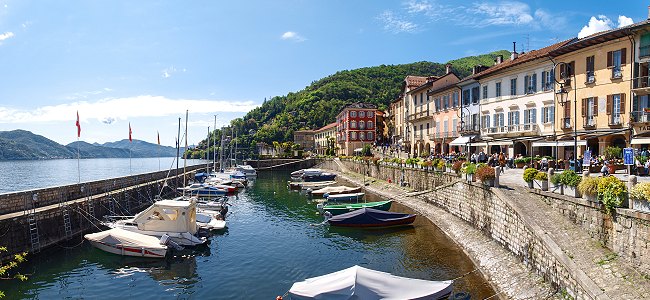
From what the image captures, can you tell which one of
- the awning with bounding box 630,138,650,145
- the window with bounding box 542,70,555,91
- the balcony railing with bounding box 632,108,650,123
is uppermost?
the window with bounding box 542,70,555,91

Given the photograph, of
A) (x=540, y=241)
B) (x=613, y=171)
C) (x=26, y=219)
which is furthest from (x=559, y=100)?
(x=26, y=219)

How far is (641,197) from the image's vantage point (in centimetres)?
1281

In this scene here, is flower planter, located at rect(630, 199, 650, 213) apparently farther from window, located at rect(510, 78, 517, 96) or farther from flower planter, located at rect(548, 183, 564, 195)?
window, located at rect(510, 78, 517, 96)

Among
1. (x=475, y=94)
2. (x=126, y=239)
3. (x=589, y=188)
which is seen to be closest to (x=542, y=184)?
(x=589, y=188)

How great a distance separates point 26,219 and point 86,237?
3.43 metres

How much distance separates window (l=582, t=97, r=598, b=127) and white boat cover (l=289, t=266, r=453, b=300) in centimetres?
2543

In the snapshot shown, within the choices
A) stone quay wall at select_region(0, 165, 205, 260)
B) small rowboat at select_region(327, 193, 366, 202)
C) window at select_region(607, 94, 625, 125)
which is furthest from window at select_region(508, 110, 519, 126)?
stone quay wall at select_region(0, 165, 205, 260)

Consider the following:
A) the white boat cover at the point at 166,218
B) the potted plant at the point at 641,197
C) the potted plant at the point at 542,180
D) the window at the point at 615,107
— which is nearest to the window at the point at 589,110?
the window at the point at 615,107

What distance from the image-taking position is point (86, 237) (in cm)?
2530

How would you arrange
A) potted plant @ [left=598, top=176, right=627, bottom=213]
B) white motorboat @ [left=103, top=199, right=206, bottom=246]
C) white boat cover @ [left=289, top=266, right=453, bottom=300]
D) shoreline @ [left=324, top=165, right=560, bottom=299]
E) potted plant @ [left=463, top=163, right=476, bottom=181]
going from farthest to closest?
potted plant @ [left=463, top=163, right=476, bottom=181] < white motorboat @ [left=103, top=199, right=206, bottom=246] < shoreline @ [left=324, top=165, right=560, bottom=299] < white boat cover @ [left=289, top=266, right=453, bottom=300] < potted plant @ [left=598, top=176, right=627, bottom=213]

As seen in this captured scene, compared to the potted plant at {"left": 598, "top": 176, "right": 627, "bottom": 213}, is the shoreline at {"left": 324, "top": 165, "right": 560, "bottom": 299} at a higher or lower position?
lower

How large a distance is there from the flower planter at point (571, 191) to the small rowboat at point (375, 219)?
14901 millimetres

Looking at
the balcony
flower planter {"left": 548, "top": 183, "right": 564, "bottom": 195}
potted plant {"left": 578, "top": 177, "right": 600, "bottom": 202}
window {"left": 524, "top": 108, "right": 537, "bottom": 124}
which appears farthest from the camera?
window {"left": 524, "top": 108, "right": 537, "bottom": 124}

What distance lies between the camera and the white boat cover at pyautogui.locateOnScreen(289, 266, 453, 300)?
1395 centimetres
